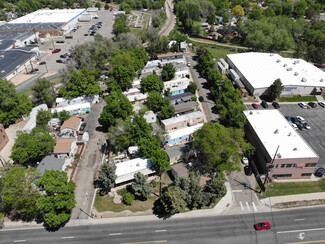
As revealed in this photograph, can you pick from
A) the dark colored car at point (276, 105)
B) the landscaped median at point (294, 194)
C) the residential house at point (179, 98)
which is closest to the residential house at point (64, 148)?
the residential house at point (179, 98)

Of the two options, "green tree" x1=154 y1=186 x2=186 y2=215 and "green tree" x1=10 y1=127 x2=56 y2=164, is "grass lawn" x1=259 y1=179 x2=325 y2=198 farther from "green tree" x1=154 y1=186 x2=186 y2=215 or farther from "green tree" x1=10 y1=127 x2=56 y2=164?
"green tree" x1=10 y1=127 x2=56 y2=164

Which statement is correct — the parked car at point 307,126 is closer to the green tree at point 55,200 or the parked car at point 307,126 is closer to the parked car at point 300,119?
the parked car at point 300,119

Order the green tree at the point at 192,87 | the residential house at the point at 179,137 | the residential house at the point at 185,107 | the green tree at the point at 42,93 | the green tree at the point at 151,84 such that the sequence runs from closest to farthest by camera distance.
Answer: the residential house at the point at 179,137
the residential house at the point at 185,107
the green tree at the point at 42,93
the green tree at the point at 151,84
the green tree at the point at 192,87

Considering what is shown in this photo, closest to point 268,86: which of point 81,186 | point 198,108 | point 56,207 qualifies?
point 198,108

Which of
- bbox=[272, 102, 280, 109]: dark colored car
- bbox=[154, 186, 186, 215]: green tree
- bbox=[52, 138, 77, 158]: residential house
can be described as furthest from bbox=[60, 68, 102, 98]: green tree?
bbox=[272, 102, 280, 109]: dark colored car

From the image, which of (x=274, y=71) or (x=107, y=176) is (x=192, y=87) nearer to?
(x=274, y=71)
